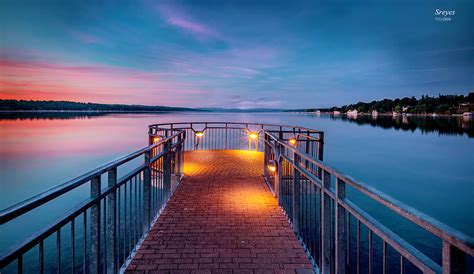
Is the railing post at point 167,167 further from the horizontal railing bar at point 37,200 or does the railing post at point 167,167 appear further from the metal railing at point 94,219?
the horizontal railing bar at point 37,200

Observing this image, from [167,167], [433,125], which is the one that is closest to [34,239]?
[167,167]

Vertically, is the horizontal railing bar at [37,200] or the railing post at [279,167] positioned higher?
the horizontal railing bar at [37,200]

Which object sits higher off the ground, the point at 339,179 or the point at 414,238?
the point at 339,179

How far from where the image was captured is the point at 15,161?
72.7 ft

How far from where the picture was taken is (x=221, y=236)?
15.0 feet

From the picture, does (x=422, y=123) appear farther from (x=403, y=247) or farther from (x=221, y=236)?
(x=403, y=247)

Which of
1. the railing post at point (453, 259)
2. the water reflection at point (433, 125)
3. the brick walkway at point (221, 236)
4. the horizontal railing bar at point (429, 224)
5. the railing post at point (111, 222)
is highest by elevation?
the water reflection at point (433, 125)

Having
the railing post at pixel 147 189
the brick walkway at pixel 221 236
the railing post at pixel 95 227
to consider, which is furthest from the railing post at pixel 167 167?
the railing post at pixel 95 227

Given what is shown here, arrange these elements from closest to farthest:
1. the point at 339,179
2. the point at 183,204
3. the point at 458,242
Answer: the point at 458,242 < the point at 339,179 < the point at 183,204

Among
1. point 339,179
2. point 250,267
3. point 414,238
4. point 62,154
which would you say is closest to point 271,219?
point 250,267

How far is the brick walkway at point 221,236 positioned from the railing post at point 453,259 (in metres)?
2.47

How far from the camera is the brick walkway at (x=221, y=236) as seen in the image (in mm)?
3689

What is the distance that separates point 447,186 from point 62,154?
95.1ft

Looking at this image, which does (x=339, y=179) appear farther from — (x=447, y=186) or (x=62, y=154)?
(x=62, y=154)
